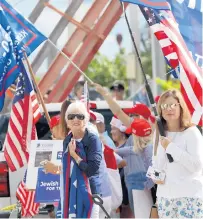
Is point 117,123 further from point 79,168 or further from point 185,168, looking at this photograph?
point 185,168

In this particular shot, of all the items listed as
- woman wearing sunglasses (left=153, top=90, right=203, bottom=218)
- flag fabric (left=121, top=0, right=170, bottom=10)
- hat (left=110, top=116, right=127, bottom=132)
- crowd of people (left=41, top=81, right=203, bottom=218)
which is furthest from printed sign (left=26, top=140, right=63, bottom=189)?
flag fabric (left=121, top=0, right=170, bottom=10)

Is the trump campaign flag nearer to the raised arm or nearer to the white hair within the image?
the raised arm

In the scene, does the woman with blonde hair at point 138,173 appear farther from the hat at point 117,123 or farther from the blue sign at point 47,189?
the blue sign at point 47,189

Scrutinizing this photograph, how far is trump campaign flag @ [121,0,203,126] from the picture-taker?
8750mm

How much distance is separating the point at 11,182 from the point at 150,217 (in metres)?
1.83

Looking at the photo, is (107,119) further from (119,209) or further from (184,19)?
(184,19)

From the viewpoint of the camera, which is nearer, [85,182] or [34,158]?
[85,182]

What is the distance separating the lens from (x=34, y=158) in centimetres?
911

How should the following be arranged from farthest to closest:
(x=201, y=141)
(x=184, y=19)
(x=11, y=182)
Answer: (x=11, y=182), (x=184, y=19), (x=201, y=141)

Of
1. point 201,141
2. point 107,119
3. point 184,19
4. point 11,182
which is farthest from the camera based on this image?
point 107,119

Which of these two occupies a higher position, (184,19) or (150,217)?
(184,19)

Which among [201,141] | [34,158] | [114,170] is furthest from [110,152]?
[201,141]

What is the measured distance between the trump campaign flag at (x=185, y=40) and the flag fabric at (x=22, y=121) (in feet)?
5.29

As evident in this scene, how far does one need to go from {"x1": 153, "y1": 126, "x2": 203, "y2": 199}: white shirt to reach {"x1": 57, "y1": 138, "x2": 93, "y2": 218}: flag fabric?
2.34 ft
